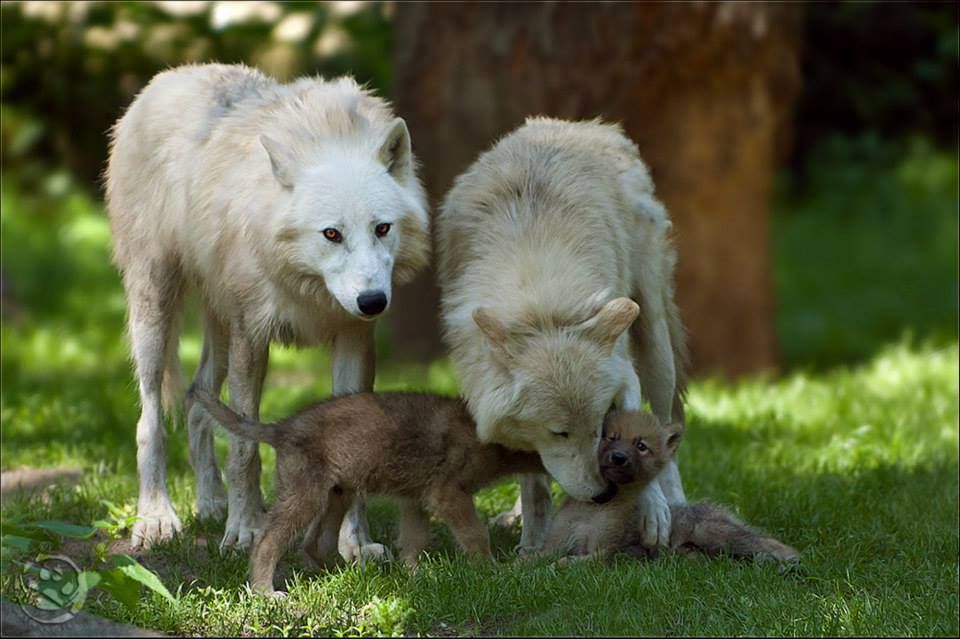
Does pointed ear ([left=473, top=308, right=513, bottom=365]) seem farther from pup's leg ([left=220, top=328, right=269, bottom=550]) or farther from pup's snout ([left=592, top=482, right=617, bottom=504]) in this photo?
Answer: pup's leg ([left=220, top=328, right=269, bottom=550])

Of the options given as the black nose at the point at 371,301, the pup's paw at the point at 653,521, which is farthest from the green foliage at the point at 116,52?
the pup's paw at the point at 653,521

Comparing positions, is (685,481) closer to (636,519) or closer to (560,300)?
(636,519)

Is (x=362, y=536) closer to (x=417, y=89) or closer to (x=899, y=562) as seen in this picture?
(x=899, y=562)

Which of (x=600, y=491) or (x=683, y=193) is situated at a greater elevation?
(x=683, y=193)

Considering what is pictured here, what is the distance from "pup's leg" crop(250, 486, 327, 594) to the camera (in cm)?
553

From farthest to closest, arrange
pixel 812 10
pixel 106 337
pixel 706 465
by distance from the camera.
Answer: pixel 812 10 < pixel 106 337 < pixel 706 465

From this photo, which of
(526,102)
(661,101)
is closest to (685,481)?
(526,102)

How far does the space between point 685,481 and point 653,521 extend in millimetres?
1397

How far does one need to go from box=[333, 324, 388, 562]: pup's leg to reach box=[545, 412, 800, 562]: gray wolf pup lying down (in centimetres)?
89

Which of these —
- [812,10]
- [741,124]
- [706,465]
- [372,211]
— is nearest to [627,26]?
[741,124]

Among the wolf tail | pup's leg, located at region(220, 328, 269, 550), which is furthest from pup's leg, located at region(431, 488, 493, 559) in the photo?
pup's leg, located at region(220, 328, 269, 550)

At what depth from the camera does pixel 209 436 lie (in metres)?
7.23

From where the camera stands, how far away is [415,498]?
19.7 feet

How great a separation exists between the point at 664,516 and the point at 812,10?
1346cm
